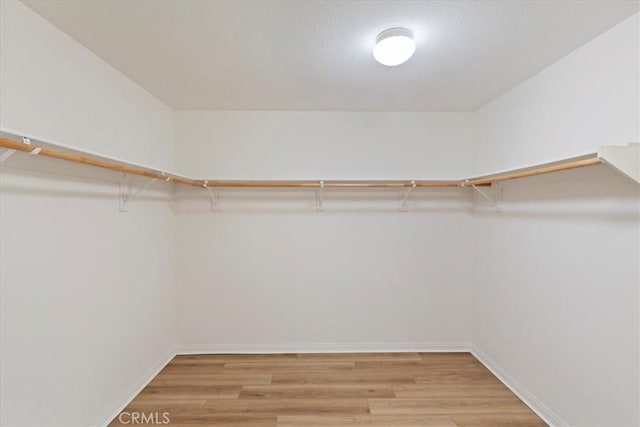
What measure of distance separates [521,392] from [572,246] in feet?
3.94

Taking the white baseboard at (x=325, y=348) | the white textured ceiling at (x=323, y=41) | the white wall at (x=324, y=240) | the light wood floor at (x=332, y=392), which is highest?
the white textured ceiling at (x=323, y=41)

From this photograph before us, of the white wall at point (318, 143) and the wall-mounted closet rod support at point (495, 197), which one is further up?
the white wall at point (318, 143)

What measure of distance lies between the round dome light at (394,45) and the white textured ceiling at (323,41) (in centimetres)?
4

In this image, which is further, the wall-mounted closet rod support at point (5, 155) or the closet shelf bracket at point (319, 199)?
the closet shelf bracket at point (319, 199)

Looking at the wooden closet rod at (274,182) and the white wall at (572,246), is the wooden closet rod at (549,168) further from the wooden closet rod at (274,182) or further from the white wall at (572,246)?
the white wall at (572,246)

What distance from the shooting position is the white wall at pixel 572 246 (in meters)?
1.57

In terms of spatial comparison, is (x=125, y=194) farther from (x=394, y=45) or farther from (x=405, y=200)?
(x=405, y=200)

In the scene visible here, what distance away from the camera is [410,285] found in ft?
10.1

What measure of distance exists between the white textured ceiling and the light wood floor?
7.59 ft

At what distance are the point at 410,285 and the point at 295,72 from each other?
7.12ft

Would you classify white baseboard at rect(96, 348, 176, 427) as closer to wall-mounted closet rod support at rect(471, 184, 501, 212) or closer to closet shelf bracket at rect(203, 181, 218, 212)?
closet shelf bracket at rect(203, 181, 218, 212)

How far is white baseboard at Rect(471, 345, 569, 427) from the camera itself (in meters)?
2.03

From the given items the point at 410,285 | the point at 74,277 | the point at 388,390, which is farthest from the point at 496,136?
the point at 74,277

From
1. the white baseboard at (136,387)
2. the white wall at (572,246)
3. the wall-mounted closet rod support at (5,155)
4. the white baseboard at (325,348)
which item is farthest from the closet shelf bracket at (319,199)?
the wall-mounted closet rod support at (5,155)
